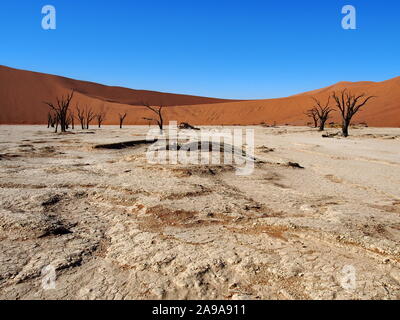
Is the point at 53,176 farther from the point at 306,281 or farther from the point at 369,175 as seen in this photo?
the point at 369,175

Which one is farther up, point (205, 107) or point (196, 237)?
point (205, 107)

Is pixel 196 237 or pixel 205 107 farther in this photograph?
pixel 205 107

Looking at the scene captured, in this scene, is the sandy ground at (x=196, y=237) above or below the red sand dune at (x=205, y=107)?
below

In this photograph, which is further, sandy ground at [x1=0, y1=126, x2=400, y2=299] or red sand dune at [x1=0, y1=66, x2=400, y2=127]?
red sand dune at [x1=0, y1=66, x2=400, y2=127]

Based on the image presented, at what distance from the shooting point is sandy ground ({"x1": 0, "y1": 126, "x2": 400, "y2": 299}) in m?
1.97

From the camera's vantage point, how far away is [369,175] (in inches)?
237

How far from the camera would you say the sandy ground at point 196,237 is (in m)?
1.97

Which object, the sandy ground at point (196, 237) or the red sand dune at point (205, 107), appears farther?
the red sand dune at point (205, 107)

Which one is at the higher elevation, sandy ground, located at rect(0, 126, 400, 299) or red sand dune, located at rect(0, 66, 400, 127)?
red sand dune, located at rect(0, 66, 400, 127)

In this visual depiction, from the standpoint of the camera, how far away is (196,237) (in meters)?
2.77
